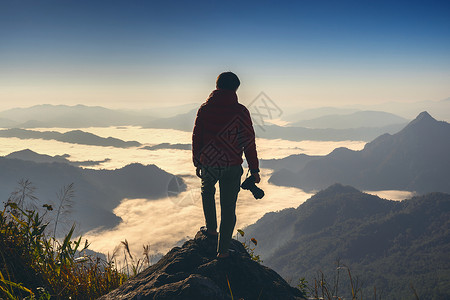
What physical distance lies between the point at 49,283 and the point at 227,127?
12.2 feet

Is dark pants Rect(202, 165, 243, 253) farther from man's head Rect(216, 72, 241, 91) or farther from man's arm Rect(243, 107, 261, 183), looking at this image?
man's head Rect(216, 72, 241, 91)

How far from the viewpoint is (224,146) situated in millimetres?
5730

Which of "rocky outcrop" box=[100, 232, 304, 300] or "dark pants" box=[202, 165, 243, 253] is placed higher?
"dark pants" box=[202, 165, 243, 253]

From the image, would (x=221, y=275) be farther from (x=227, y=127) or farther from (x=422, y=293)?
(x=422, y=293)

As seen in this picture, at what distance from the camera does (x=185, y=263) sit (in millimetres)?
5086

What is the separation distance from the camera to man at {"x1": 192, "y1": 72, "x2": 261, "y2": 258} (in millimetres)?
5613

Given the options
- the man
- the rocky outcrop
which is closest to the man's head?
the man

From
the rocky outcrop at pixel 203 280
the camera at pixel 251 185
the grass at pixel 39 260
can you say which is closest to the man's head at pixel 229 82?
the camera at pixel 251 185

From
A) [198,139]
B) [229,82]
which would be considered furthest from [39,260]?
[229,82]

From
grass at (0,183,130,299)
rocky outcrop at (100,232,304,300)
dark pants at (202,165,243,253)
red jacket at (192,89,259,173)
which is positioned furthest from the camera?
red jacket at (192,89,259,173)

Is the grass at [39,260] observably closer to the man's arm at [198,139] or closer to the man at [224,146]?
the man at [224,146]

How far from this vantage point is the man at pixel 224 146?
5613 millimetres

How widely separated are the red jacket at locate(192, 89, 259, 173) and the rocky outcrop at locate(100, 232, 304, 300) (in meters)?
1.69

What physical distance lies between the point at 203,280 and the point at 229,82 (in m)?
3.62
